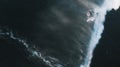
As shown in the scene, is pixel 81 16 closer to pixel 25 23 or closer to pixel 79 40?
pixel 79 40

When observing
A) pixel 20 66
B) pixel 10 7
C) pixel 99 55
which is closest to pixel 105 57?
pixel 99 55

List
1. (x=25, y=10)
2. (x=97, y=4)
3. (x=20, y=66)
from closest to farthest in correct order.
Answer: (x=20, y=66) → (x=25, y=10) → (x=97, y=4)

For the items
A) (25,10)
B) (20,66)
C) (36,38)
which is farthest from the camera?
(25,10)

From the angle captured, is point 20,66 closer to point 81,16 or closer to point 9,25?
point 9,25

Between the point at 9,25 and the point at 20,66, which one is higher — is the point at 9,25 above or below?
above

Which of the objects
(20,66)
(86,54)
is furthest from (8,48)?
(86,54)

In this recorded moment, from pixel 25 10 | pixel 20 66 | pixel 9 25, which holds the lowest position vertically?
pixel 20 66

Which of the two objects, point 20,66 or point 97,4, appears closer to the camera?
point 20,66
